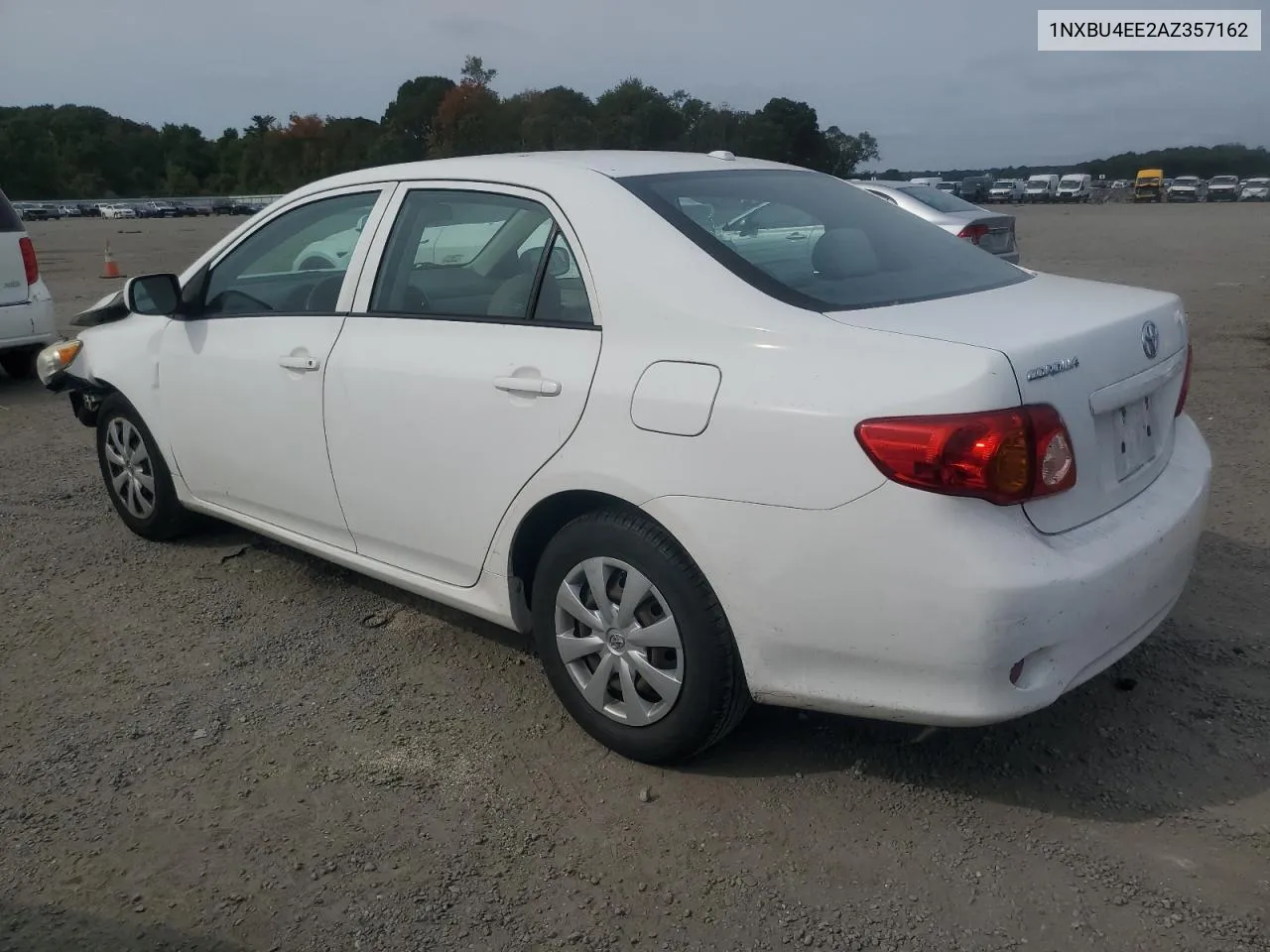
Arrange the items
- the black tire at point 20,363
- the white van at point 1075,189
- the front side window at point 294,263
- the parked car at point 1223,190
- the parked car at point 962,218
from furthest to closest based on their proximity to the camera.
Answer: the white van at point 1075,189 → the parked car at point 1223,190 → the parked car at point 962,218 → the black tire at point 20,363 → the front side window at point 294,263

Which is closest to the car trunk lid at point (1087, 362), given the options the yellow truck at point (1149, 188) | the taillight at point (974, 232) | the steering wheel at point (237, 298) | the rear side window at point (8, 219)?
the steering wheel at point (237, 298)

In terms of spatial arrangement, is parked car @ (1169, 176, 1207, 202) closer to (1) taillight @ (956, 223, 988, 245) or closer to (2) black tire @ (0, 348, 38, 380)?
(1) taillight @ (956, 223, 988, 245)

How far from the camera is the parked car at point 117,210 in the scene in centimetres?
6781

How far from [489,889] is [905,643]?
Result: 1.16 m

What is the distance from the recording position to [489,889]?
2760 millimetres

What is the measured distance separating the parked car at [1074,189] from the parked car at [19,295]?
67948 mm

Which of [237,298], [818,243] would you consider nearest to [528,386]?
[818,243]

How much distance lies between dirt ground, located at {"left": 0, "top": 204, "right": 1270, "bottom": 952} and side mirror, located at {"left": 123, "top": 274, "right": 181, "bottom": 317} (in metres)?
1.18

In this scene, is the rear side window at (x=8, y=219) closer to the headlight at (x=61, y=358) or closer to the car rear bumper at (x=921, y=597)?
the headlight at (x=61, y=358)

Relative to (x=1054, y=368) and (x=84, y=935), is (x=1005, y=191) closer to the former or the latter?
(x=1054, y=368)

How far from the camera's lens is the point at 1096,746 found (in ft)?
10.8

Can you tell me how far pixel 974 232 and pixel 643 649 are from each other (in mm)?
10925

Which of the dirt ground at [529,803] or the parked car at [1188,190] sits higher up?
the parked car at [1188,190]

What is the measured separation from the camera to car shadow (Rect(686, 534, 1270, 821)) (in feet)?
10.1
